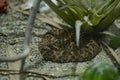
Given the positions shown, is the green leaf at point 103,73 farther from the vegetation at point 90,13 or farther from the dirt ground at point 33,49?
the vegetation at point 90,13

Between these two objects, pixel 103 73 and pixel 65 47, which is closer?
pixel 103 73

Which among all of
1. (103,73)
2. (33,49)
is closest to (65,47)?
(33,49)

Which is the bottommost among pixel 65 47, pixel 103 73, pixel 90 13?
pixel 103 73

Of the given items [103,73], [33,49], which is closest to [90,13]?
[33,49]

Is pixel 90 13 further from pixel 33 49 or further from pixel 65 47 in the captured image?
pixel 33 49

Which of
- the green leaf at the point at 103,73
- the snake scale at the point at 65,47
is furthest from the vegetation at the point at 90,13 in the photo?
the green leaf at the point at 103,73

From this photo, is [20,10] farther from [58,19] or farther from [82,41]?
[82,41]

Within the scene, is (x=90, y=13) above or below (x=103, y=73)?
above

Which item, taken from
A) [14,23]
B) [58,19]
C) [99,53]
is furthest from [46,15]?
[99,53]
